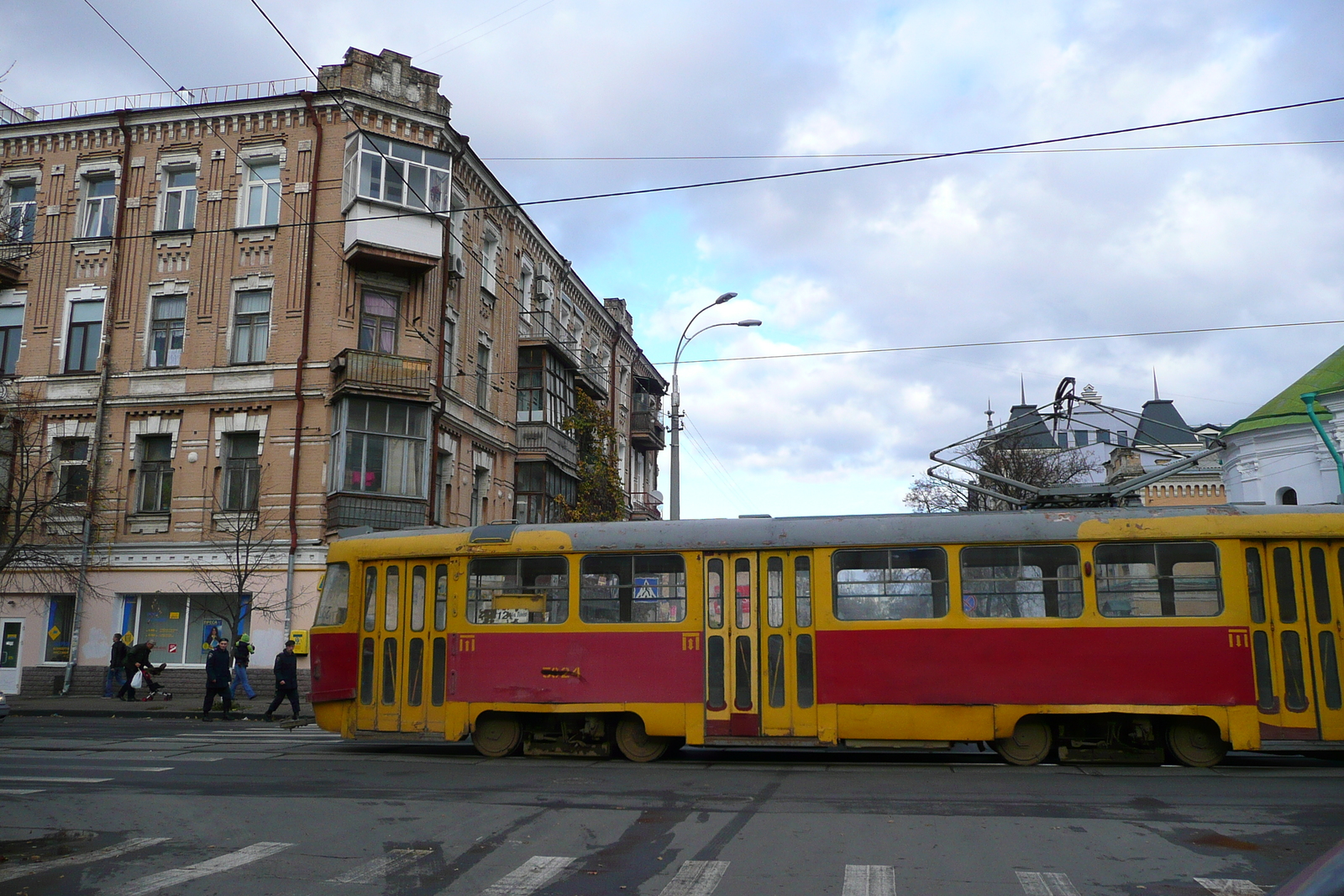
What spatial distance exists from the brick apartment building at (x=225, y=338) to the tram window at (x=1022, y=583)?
1708cm

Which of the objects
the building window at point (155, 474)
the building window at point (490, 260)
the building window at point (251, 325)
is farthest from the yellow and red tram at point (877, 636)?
the building window at point (490, 260)

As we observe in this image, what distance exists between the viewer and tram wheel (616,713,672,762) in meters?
12.6

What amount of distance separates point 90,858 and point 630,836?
12.4 feet

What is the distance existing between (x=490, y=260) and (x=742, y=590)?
22613 mm

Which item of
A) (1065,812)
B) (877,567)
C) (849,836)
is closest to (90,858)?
(849,836)

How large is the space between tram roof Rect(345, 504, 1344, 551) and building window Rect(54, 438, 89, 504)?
18.1 metres

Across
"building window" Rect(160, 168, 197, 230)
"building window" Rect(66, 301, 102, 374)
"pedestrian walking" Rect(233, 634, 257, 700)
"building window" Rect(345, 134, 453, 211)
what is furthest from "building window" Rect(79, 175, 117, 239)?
"pedestrian walking" Rect(233, 634, 257, 700)

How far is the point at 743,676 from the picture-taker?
39.9 ft

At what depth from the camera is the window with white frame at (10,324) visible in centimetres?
2822

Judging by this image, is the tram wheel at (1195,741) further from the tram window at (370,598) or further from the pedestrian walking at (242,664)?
the pedestrian walking at (242,664)

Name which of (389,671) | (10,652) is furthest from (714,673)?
(10,652)

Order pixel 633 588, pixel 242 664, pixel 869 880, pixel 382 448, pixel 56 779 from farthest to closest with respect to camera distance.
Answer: pixel 382 448 < pixel 242 664 < pixel 633 588 < pixel 56 779 < pixel 869 880

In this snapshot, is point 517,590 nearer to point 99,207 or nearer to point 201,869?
point 201,869

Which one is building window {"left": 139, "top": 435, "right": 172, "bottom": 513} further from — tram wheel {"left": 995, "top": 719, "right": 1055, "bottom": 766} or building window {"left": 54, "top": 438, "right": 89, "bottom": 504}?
tram wheel {"left": 995, "top": 719, "right": 1055, "bottom": 766}
